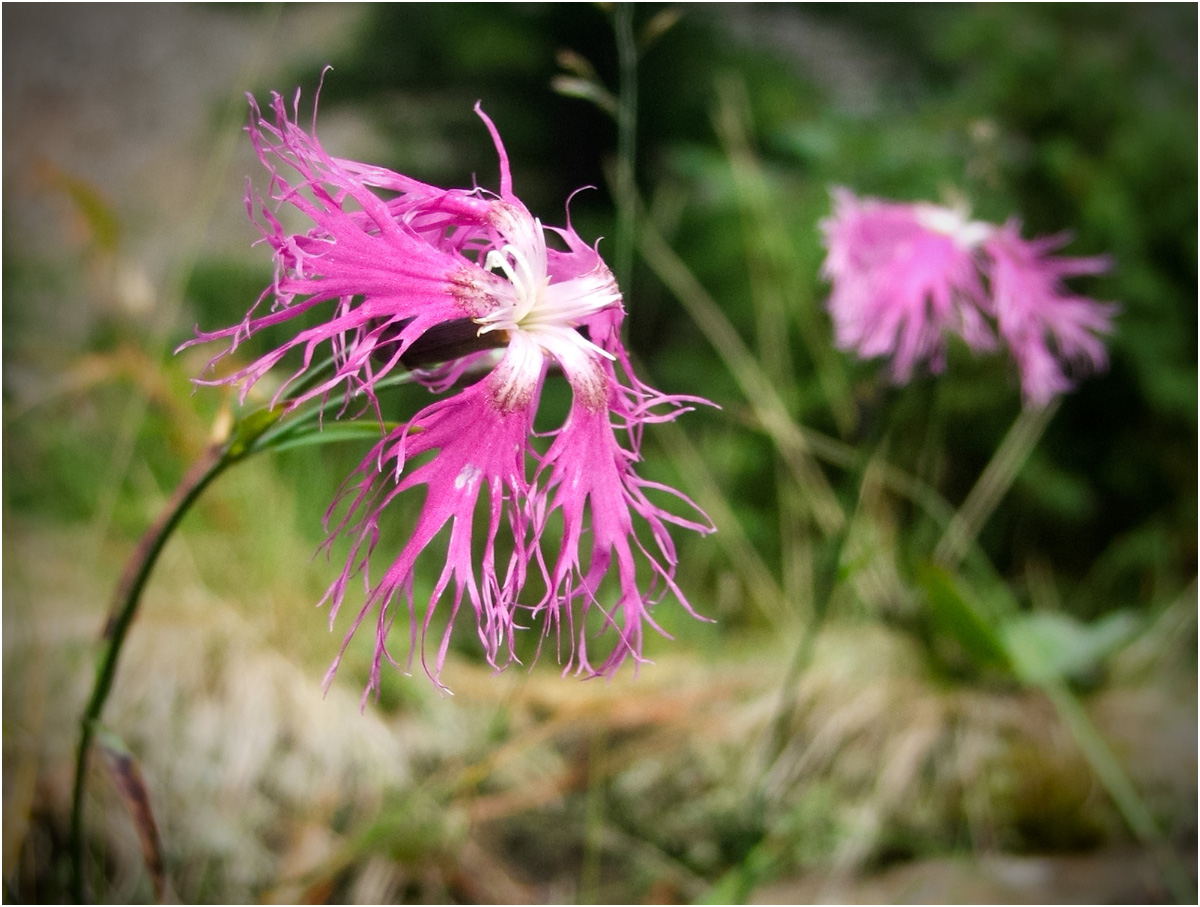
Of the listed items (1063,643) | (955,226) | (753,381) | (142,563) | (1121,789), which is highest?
(955,226)

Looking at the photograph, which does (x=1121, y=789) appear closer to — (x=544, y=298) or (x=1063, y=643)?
(x=1063, y=643)

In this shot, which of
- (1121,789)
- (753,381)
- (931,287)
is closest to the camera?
(931,287)

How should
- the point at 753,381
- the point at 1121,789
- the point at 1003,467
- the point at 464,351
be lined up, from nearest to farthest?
1. the point at 464,351
2. the point at 1121,789
3. the point at 753,381
4. the point at 1003,467

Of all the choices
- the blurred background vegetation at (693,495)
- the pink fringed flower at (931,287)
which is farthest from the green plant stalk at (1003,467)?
the pink fringed flower at (931,287)

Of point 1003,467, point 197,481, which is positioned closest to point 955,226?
point 197,481

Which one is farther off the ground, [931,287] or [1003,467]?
[931,287]

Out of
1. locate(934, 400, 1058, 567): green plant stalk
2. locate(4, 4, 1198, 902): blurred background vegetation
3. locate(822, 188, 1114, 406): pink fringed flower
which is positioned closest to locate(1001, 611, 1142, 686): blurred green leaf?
locate(4, 4, 1198, 902): blurred background vegetation

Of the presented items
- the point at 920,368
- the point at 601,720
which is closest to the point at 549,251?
the point at 920,368
